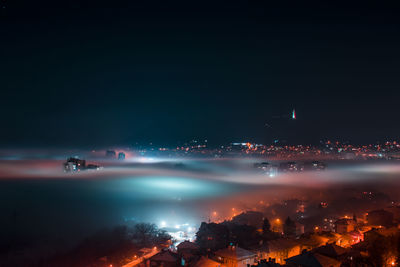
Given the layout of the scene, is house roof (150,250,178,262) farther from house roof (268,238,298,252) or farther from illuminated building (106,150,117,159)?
illuminated building (106,150,117,159)

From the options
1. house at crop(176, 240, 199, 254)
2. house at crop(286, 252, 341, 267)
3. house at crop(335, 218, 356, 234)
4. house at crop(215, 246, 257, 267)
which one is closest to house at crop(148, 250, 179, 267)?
house at crop(176, 240, 199, 254)

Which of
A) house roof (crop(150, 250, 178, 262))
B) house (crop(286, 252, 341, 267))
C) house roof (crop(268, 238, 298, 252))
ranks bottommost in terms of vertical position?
house roof (crop(150, 250, 178, 262))

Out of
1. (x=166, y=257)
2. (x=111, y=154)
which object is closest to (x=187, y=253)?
(x=166, y=257)

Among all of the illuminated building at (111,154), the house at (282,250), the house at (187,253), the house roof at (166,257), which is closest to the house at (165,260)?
the house roof at (166,257)

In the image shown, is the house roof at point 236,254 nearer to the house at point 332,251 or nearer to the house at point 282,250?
the house at point 282,250

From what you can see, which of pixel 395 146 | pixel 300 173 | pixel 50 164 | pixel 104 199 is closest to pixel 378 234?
pixel 104 199

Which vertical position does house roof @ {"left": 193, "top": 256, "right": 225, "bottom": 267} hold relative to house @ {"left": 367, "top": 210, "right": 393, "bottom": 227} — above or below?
below

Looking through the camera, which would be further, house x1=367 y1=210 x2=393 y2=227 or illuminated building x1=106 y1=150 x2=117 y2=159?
illuminated building x1=106 y1=150 x2=117 y2=159

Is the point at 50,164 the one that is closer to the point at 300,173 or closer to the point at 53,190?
the point at 53,190
